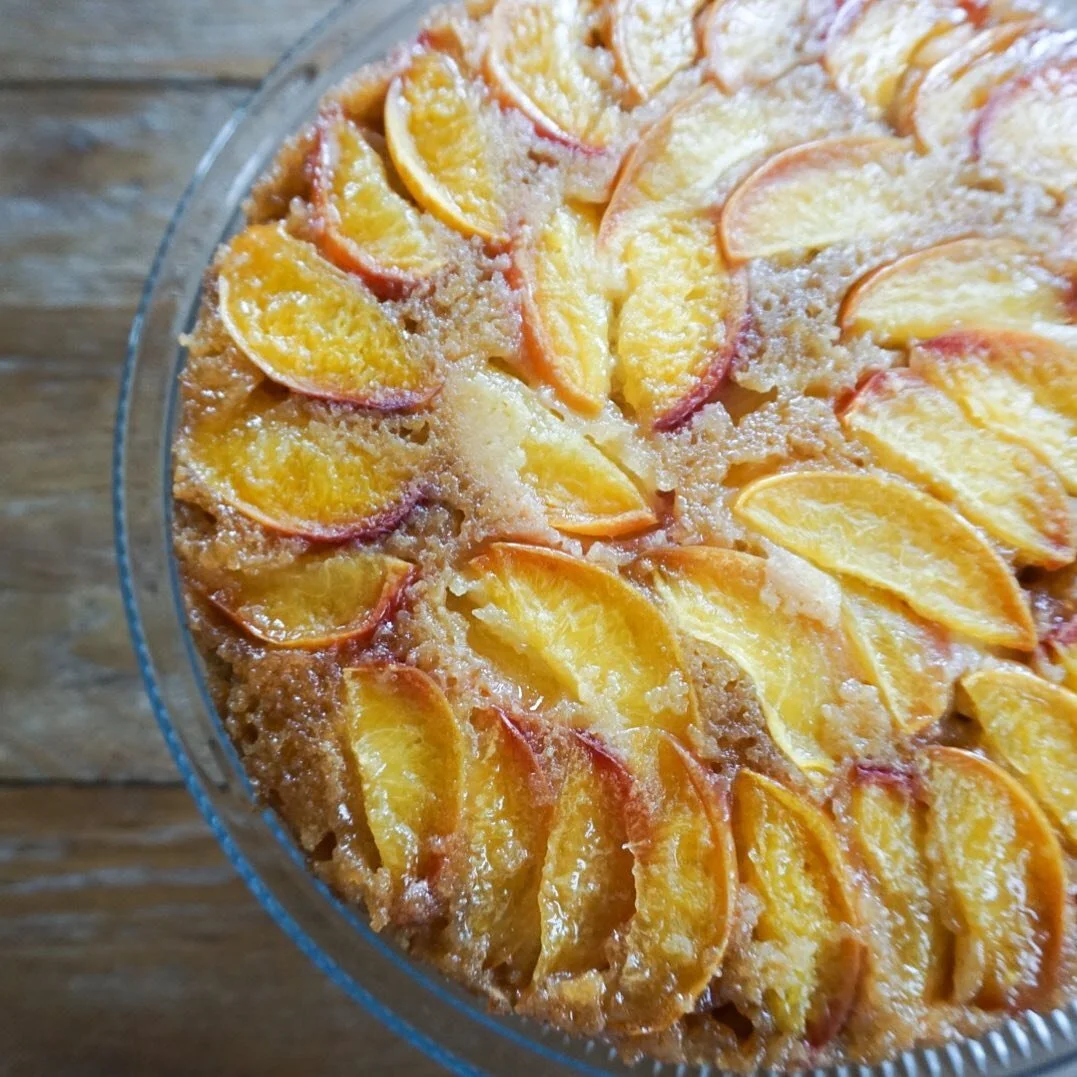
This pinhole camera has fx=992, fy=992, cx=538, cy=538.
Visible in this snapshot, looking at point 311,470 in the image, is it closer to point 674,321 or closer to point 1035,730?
point 674,321

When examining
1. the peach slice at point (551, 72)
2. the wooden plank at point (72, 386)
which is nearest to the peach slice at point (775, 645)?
the peach slice at point (551, 72)

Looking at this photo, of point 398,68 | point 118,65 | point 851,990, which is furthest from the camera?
point 118,65

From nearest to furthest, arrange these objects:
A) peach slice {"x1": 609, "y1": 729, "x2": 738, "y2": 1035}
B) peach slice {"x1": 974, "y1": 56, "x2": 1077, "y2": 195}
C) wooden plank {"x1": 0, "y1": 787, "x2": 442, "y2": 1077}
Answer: peach slice {"x1": 609, "y1": 729, "x2": 738, "y2": 1035}, peach slice {"x1": 974, "y1": 56, "x2": 1077, "y2": 195}, wooden plank {"x1": 0, "y1": 787, "x2": 442, "y2": 1077}

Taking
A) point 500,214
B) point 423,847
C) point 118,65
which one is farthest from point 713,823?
point 118,65

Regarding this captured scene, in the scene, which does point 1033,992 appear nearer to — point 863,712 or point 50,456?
point 863,712

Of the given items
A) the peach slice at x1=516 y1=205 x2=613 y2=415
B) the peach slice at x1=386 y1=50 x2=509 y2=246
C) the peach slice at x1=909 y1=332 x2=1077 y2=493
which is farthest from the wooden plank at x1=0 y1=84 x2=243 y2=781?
the peach slice at x1=909 y1=332 x2=1077 y2=493

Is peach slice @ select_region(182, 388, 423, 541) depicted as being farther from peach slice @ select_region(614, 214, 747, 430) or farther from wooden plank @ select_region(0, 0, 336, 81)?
wooden plank @ select_region(0, 0, 336, 81)

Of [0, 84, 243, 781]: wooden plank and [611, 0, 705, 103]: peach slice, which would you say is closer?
[611, 0, 705, 103]: peach slice

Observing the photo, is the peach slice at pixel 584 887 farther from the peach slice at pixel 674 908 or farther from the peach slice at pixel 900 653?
the peach slice at pixel 900 653
